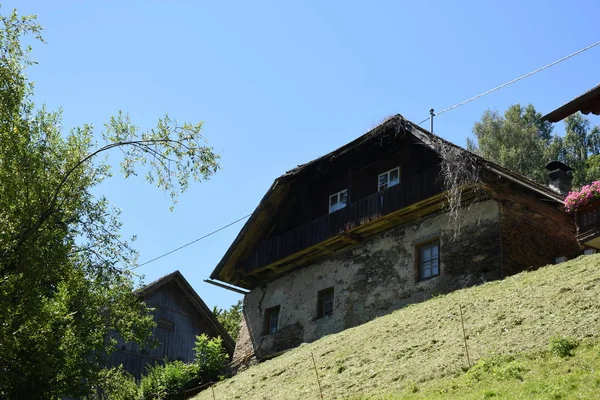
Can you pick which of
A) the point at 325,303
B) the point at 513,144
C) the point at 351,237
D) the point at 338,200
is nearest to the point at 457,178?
the point at 351,237

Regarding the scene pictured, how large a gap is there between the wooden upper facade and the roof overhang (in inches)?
294

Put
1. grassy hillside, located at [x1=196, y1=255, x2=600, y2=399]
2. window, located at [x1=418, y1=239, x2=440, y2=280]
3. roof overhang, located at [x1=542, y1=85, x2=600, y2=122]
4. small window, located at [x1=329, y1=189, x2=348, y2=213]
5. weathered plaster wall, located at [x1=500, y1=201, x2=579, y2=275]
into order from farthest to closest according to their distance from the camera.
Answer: small window, located at [x1=329, y1=189, x2=348, y2=213] < window, located at [x1=418, y1=239, x2=440, y2=280] < weathered plaster wall, located at [x1=500, y1=201, x2=579, y2=275] < roof overhang, located at [x1=542, y1=85, x2=600, y2=122] < grassy hillside, located at [x1=196, y1=255, x2=600, y2=399]

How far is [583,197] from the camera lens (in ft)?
61.1

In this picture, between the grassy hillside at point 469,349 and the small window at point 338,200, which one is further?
the small window at point 338,200

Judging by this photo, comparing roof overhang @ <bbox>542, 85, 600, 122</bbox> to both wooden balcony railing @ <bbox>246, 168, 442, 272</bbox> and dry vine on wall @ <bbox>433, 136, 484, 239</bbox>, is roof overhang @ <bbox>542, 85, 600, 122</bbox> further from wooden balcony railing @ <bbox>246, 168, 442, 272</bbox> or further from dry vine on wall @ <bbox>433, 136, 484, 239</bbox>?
Result: wooden balcony railing @ <bbox>246, 168, 442, 272</bbox>

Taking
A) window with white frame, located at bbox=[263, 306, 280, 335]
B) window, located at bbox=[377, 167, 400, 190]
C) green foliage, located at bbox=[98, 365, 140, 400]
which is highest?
window, located at bbox=[377, 167, 400, 190]

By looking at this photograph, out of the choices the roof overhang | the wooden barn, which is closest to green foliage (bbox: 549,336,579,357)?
the roof overhang

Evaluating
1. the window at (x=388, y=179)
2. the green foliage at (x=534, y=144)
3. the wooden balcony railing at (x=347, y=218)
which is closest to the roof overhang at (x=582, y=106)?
the wooden balcony railing at (x=347, y=218)

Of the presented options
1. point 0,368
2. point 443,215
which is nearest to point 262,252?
point 443,215

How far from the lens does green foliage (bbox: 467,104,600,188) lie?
4356cm

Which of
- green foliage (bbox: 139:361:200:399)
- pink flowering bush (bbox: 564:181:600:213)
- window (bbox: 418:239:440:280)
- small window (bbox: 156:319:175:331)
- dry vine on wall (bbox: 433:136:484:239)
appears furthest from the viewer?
small window (bbox: 156:319:175:331)

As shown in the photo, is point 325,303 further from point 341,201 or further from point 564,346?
point 564,346

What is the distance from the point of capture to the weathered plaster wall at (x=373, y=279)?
2130 centimetres

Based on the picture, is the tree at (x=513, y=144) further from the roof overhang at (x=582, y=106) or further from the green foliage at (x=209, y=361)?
the roof overhang at (x=582, y=106)
